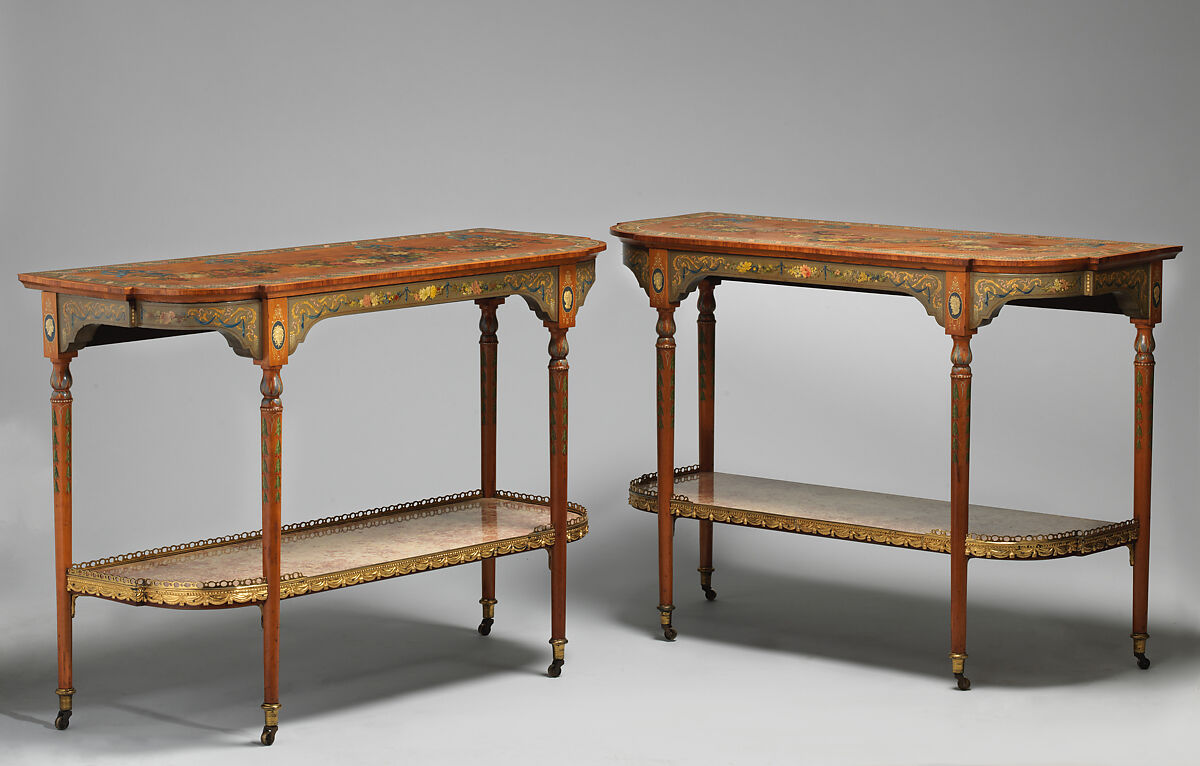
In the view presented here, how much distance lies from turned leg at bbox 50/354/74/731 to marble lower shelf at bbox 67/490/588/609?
0.18 feet

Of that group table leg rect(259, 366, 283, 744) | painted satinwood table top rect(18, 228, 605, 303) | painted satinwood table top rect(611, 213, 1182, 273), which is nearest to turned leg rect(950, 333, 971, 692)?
painted satinwood table top rect(611, 213, 1182, 273)

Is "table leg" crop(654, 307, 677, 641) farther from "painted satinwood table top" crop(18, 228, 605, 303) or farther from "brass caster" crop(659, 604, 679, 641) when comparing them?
"painted satinwood table top" crop(18, 228, 605, 303)

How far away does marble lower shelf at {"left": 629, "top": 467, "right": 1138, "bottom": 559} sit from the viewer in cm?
823

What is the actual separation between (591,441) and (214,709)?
150 inches

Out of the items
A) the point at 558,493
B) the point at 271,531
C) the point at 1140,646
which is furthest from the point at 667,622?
the point at 271,531

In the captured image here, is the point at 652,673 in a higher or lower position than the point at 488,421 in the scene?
lower

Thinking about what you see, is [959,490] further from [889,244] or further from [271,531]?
[271,531]

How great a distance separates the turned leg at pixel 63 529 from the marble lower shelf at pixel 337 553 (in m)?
0.06

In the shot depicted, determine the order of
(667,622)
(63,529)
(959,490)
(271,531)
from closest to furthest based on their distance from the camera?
(271,531)
(63,529)
(959,490)
(667,622)

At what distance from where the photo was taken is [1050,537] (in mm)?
8203

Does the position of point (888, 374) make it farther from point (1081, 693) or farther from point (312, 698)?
point (312, 698)

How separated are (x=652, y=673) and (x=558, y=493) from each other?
81cm

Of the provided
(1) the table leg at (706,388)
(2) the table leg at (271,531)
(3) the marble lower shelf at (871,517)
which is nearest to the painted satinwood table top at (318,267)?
(2) the table leg at (271,531)

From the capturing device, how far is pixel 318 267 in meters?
7.79
